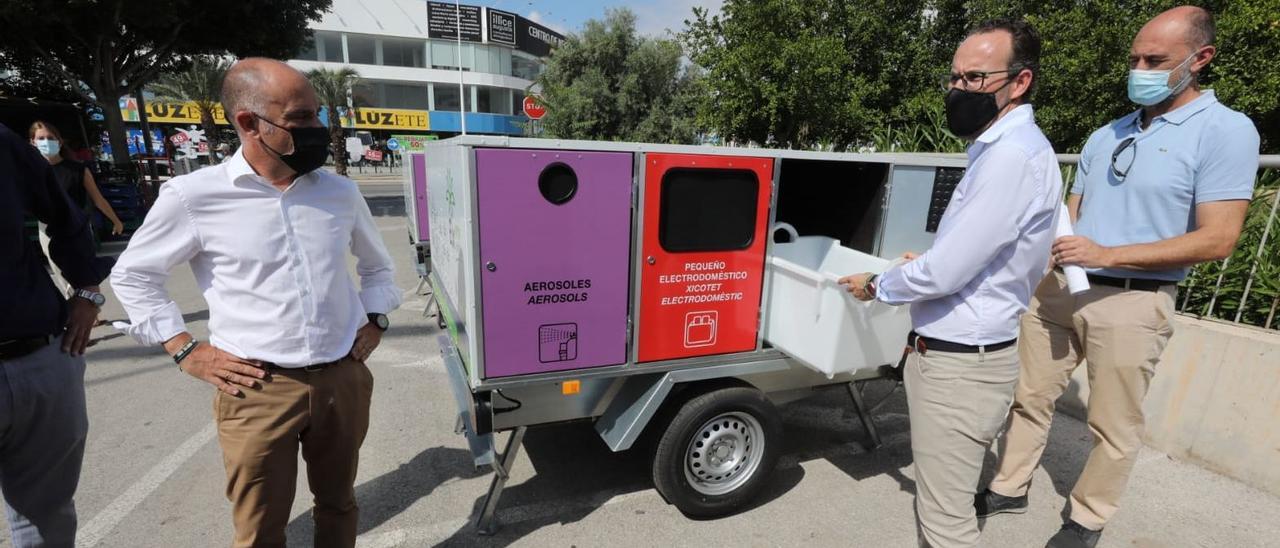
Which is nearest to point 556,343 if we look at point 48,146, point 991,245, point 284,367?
point 284,367

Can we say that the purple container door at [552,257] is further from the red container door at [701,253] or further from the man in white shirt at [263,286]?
the man in white shirt at [263,286]

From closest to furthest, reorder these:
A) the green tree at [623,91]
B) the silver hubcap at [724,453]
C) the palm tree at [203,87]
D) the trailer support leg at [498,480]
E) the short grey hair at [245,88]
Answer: the short grey hair at [245,88] → the trailer support leg at [498,480] → the silver hubcap at [724,453] → the green tree at [623,91] → the palm tree at [203,87]

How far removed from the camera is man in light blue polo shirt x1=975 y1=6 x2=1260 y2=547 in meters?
2.24

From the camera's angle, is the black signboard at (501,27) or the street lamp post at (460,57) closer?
the street lamp post at (460,57)

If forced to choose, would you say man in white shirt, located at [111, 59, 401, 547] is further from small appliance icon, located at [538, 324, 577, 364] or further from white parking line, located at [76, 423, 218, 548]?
white parking line, located at [76, 423, 218, 548]

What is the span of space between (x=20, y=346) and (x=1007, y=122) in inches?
128

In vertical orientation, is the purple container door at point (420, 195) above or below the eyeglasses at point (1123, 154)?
below

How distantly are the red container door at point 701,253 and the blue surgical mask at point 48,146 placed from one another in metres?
5.96

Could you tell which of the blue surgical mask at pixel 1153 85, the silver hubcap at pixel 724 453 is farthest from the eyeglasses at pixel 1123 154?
the silver hubcap at pixel 724 453

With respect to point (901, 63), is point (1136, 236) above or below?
below

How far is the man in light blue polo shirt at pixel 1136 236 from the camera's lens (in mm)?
2242

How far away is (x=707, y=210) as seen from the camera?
266cm

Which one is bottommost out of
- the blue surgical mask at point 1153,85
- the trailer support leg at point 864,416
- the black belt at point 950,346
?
the trailer support leg at point 864,416

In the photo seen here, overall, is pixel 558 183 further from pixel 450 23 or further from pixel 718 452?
pixel 450 23
